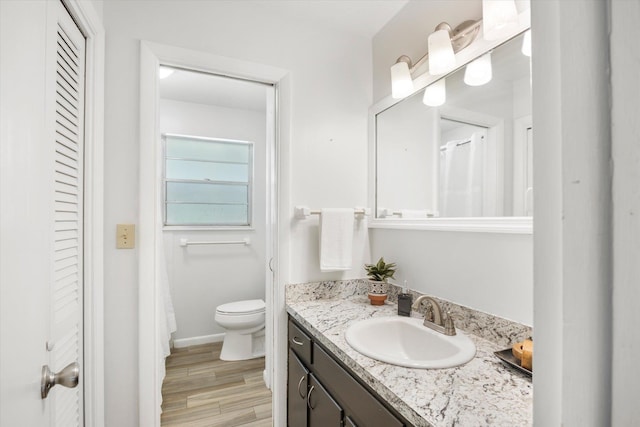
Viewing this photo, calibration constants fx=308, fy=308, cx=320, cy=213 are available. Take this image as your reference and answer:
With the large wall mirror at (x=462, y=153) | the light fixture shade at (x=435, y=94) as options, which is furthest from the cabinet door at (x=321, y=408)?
the light fixture shade at (x=435, y=94)

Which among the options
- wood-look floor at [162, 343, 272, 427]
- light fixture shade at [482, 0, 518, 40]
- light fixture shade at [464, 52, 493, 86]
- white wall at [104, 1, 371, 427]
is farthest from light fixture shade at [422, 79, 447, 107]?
wood-look floor at [162, 343, 272, 427]

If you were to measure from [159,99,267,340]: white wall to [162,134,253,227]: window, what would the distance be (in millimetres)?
93

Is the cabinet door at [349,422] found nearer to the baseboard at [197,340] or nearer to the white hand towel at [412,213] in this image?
the white hand towel at [412,213]

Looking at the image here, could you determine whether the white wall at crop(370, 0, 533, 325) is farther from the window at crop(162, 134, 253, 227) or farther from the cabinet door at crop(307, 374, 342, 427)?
the window at crop(162, 134, 253, 227)

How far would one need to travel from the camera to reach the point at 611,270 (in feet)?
0.81

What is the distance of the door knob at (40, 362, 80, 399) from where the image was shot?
646mm

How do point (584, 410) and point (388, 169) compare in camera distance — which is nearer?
point (584, 410)

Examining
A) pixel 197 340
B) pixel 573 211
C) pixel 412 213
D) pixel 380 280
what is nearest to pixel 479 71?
pixel 412 213

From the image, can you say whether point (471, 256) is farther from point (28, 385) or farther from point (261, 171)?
point (261, 171)

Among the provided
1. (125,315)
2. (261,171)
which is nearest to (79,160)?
(125,315)

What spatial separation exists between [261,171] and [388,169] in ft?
6.16

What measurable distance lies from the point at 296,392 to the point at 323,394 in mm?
366

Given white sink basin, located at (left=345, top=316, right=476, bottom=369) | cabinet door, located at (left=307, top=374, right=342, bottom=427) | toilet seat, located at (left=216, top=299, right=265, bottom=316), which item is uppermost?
white sink basin, located at (left=345, top=316, right=476, bottom=369)

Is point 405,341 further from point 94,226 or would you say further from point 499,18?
point 94,226
